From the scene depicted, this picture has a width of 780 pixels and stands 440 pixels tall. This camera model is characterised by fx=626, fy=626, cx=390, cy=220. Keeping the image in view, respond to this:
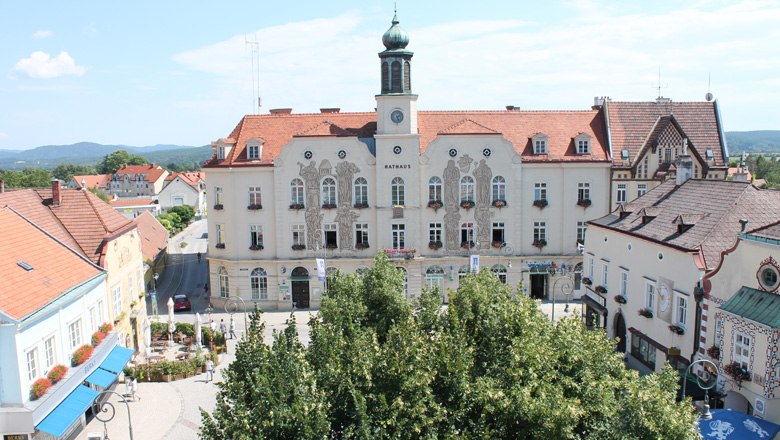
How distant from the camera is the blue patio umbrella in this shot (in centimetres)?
2188

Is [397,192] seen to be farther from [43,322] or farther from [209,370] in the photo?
[43,322]

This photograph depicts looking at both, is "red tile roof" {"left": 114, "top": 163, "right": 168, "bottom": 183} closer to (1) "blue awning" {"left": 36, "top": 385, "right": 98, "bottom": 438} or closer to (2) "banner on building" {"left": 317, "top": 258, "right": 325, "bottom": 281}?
(2) "banner on building" {"left": 317, "top": 258, "right": 325, "bottom": 281}

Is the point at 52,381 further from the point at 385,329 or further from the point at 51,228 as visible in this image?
the point at 385,329

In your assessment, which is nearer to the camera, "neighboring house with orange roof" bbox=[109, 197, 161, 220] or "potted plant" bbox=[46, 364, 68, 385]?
"potted plant" bbox=[46, 364, 68, 385]

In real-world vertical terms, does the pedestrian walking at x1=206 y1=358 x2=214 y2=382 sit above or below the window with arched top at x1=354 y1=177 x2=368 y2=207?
below

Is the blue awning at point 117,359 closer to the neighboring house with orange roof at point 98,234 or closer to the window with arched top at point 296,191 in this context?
the neighboring house with orange roof at point 98,234

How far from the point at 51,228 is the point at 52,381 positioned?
1099 cm

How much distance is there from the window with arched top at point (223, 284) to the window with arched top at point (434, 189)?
17.1 m

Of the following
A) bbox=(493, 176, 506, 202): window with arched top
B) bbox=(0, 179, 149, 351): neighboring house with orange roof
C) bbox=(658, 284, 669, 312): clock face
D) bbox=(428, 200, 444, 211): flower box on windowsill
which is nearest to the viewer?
bbox=(658, 284, 669, 312): clock face

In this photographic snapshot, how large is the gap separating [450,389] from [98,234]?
2351cm

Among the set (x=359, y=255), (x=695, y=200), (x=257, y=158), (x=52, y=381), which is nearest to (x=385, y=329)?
(x=52, y=381)

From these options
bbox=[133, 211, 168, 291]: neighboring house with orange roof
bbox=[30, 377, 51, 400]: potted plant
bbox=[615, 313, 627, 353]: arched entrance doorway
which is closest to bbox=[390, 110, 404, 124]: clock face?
bbox=[615, 313, 627, 353]: arched entrance doorway

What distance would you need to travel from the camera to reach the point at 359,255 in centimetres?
4872

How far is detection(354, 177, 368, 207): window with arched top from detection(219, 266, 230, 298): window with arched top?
38.7 feet
